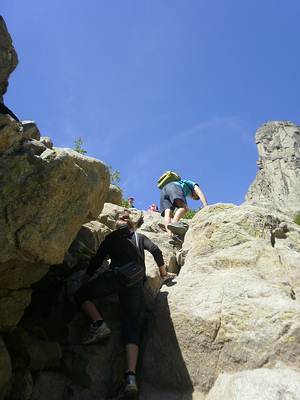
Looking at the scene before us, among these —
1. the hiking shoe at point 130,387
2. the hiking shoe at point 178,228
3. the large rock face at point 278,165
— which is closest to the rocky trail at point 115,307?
the hiking shoe at point 130,387

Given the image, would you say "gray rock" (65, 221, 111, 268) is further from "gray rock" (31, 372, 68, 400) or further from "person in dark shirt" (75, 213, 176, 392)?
"gray rock" (31, 372, 68, 400)

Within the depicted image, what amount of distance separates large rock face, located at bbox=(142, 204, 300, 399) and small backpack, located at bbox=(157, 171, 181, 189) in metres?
4.70

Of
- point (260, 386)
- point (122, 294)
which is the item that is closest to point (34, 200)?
point (122, 294)

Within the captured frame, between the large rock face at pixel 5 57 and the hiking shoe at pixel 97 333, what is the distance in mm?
5736

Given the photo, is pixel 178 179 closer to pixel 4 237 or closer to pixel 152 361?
pixel 152 361

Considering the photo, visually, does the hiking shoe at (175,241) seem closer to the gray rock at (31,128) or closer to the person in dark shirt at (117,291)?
the person in dark shirt at (117,291)

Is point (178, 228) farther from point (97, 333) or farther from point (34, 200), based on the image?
point (34, 200)

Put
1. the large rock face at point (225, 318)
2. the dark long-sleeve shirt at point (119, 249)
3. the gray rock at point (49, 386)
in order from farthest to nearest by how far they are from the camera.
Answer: the dark long-sleeve shirt at point (119, 249) < the gray rock at point (49, 386) < the large rock face at point (225, 318)

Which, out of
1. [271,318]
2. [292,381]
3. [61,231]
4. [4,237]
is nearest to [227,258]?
[271,318]

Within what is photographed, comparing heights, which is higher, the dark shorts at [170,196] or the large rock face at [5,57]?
the dark shorts at [170,196]

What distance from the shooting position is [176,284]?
11438 millimetres

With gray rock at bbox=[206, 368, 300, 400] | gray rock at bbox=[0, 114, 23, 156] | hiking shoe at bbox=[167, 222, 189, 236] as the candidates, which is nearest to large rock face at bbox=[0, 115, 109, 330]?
gray rock at bbox=[0, 114, 23, 156]

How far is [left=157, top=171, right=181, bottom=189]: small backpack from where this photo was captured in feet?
54.1

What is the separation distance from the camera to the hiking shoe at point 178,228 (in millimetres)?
15742
